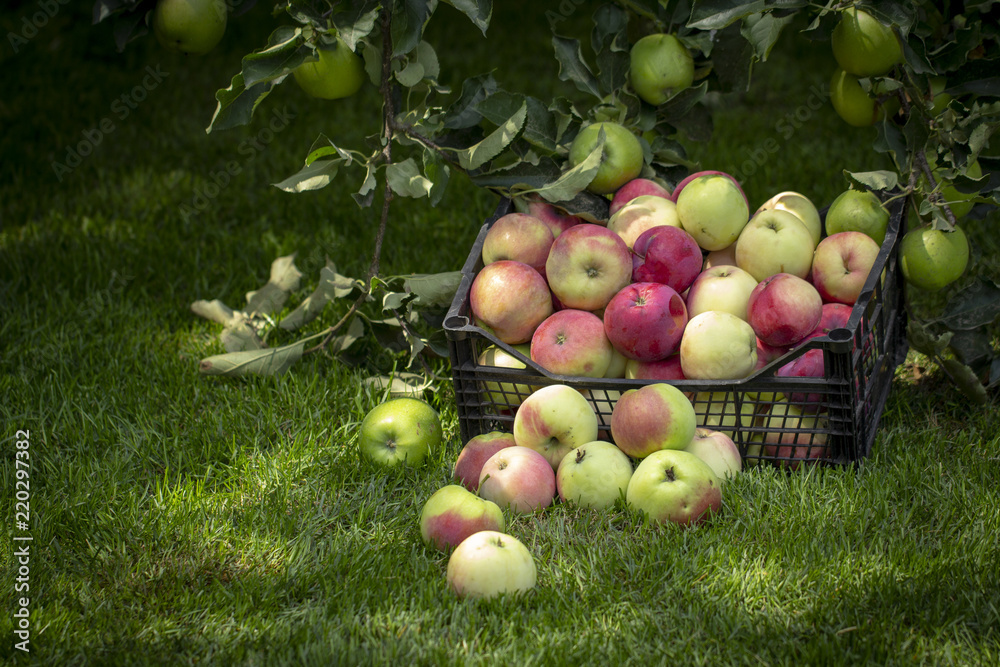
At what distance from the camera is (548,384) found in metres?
2.18

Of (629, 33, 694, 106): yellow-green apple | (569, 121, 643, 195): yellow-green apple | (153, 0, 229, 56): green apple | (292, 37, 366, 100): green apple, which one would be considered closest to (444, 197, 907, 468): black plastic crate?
(569, 121, 643, 195): yellow-green apple

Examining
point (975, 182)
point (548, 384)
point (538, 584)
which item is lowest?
point (538, 584)

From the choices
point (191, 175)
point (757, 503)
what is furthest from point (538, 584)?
point (191, 175)

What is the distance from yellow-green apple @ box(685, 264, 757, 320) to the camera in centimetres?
218

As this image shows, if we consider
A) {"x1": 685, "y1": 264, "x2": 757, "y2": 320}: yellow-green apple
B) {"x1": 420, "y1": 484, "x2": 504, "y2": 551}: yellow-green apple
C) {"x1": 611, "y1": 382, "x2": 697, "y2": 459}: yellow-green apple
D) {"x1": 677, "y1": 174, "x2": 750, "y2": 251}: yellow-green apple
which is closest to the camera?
{"x1": 420, "y1": 484, "x2": 504, "y2": 551}: yellow-green apple

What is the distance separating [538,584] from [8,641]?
3.26 ft

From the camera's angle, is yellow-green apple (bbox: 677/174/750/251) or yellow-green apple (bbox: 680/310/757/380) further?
yellow-green apple (bbox: 677/174/750/251)

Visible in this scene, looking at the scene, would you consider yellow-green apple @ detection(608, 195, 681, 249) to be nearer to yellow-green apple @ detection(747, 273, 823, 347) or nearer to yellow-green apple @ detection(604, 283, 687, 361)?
yellow-green apple @ detection(604, 283, 687, 361)

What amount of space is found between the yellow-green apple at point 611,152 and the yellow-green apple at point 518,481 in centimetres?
86

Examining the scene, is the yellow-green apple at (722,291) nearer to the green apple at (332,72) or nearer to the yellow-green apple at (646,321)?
the yellow-green apple at (646,321)

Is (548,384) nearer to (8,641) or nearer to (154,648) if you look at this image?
(154,648)

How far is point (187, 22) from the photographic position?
2252 millimetres

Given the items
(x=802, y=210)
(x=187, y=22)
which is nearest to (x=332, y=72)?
(x=187, y=22)

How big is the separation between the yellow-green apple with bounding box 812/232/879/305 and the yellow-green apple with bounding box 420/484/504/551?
98 cm
